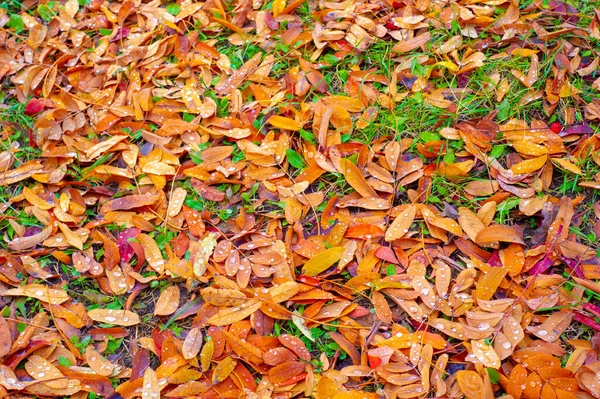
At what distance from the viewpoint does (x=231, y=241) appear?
6.34 feet

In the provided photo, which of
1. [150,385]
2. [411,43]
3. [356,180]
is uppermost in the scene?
[411,43]

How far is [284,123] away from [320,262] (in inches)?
23.5

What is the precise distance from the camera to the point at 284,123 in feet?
7.08

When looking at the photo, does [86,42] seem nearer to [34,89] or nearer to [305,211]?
[34,89]

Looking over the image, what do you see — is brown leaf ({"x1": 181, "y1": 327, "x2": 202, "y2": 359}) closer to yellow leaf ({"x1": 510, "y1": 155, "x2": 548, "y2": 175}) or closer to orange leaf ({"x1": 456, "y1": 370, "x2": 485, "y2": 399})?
orange leaf ({"x1": 456, "y1": 370, "x2": 485, "y2": 399})

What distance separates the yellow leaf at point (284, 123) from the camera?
2.15 metres

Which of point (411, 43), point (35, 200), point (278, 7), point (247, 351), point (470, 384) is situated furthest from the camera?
point (278, 7)

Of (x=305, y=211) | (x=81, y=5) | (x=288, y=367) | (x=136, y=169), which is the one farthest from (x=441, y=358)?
(x=81, y=5)

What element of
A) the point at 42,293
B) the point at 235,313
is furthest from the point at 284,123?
the point at 42,293

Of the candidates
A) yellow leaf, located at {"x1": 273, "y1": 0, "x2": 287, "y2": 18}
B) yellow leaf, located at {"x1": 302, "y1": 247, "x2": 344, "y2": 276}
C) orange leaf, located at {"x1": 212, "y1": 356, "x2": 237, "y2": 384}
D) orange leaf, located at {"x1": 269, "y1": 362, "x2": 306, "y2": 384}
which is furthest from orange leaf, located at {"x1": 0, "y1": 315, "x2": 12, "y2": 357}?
yellow leaf, located at {"x1": 273, "y1": 0, "x2": 287, "y2": 18}

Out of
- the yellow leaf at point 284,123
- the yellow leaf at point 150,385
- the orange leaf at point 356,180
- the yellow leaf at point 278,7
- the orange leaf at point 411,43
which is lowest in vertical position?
the yellow leaf at point 150,385

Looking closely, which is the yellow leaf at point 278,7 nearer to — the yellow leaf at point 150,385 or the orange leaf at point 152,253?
the orange leaf at point 152,253

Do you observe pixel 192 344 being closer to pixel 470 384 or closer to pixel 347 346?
pixel 347 346

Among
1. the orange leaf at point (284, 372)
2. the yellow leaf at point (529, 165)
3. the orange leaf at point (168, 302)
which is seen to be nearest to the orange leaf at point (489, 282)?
the yellow leaf at point (529, 165)
